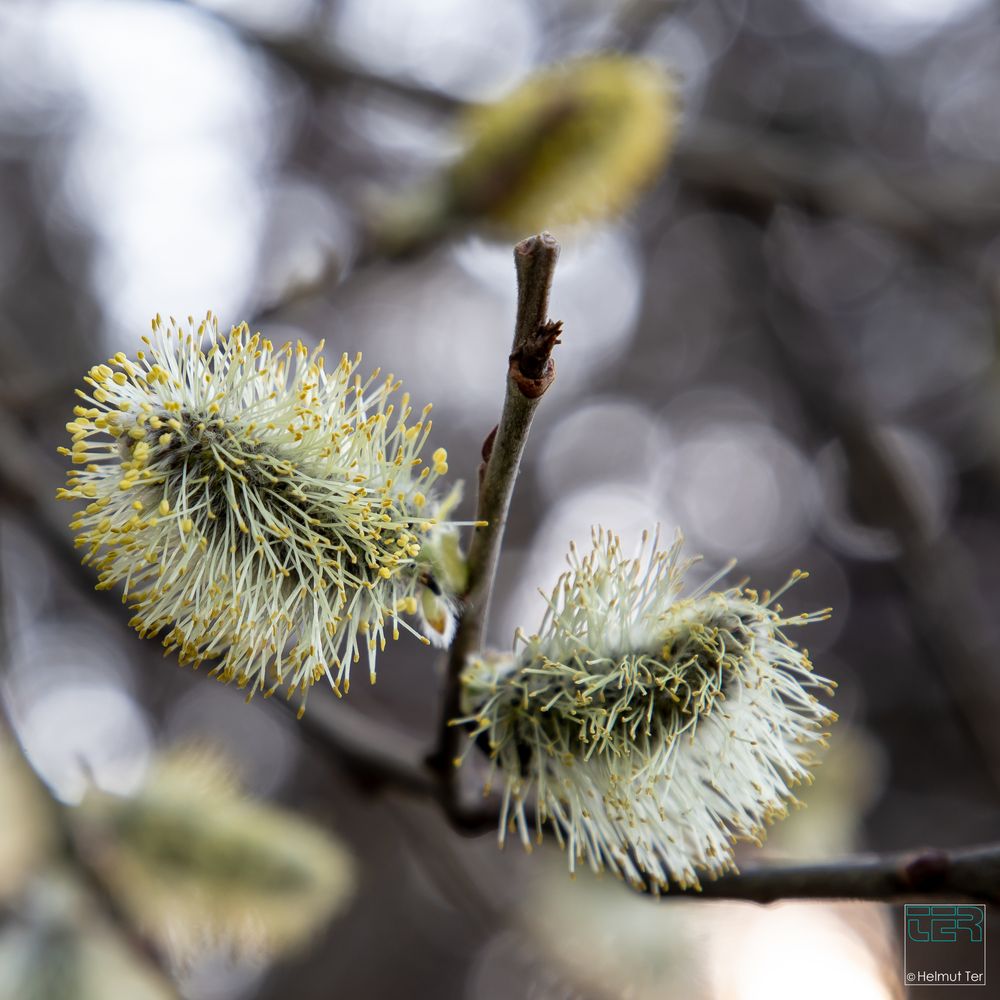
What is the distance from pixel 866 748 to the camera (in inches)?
109

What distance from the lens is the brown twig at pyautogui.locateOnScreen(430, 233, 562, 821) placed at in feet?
2.92

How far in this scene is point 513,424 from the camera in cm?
95

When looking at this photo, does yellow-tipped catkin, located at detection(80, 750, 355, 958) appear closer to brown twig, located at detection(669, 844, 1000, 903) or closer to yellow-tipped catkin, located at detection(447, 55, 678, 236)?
brown twig, located at detection(669, 844, 1000, 903)

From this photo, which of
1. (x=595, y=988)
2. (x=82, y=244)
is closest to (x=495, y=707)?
(x=595, y=988)

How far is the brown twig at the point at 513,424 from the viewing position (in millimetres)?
889

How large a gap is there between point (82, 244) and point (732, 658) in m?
5.60

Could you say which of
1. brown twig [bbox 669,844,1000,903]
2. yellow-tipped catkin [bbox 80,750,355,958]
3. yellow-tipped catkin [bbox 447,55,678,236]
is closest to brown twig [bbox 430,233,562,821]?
brown twig [bbox 669,844,1000,903]

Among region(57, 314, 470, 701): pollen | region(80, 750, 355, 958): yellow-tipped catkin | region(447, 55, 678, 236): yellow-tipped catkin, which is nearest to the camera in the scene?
region(57, 314, 470, 701): pollen

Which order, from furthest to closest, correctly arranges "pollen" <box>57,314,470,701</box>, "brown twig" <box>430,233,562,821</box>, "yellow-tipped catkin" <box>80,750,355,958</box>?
"yellow-tipped catkin" <box>80,750,355,958</box> → "pollen" <box>57,314,470,701</box> → "brown twig" <box>430,233,562,821</box>

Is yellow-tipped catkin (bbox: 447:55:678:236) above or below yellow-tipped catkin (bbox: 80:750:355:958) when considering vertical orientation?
above

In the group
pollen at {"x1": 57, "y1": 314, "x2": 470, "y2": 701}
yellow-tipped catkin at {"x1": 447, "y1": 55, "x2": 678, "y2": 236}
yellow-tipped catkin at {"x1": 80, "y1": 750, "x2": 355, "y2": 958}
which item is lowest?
yellow-tipped catkin at {"x1": 80, "y1": 750, "x2": 355, "y2": 958}

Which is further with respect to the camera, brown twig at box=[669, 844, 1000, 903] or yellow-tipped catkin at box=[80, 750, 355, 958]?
yellow-tipped catkin at box=[80, 750, 355, 958]

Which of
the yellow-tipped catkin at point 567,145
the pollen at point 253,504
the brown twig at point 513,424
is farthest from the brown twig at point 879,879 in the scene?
the yellow-tipped catkin at point 567,145

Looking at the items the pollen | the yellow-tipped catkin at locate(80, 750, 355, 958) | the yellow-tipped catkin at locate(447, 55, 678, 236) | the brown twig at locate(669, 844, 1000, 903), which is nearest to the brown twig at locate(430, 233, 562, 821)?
the pollen
